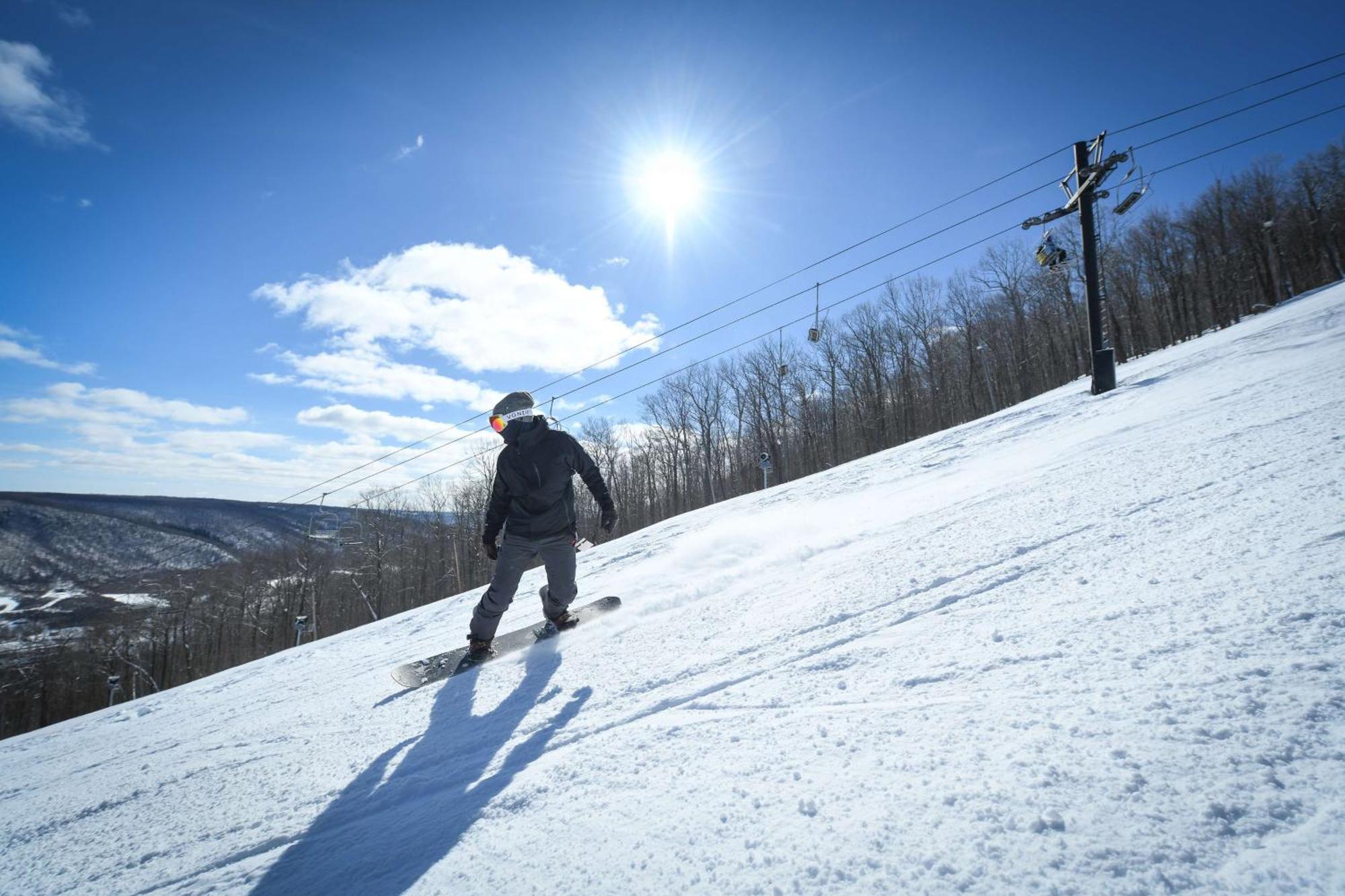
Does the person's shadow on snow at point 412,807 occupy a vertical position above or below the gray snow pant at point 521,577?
below

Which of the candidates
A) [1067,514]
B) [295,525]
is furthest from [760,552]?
[295,525]

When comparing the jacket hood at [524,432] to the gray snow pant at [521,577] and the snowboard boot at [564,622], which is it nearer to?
the gray snow pant at [521,577]

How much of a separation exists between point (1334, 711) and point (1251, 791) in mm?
370

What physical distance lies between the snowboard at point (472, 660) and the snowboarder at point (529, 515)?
8 cm

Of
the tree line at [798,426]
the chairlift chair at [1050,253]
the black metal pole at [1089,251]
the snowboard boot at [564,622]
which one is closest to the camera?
the snowboard boot at [564,622]

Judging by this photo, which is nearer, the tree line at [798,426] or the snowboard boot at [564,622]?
the snowboard boot at [564,622]

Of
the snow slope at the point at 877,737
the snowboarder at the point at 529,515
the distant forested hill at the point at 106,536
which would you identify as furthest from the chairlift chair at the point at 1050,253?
the distant forested hill at the point at 106,536

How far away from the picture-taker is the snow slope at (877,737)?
110cm

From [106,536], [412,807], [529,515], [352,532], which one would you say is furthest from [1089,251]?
[106,536]

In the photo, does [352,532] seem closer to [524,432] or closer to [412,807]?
[524,432]

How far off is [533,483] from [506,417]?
56cm

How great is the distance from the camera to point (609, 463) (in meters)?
52.3

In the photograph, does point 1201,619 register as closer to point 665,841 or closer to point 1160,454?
point 665,841

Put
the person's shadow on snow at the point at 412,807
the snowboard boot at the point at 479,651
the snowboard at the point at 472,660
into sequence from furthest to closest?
the snowboard boot at the point at 479,651 → the snowboard at the point at 472,660 → the person's shadow on snow at the point at 412,807
